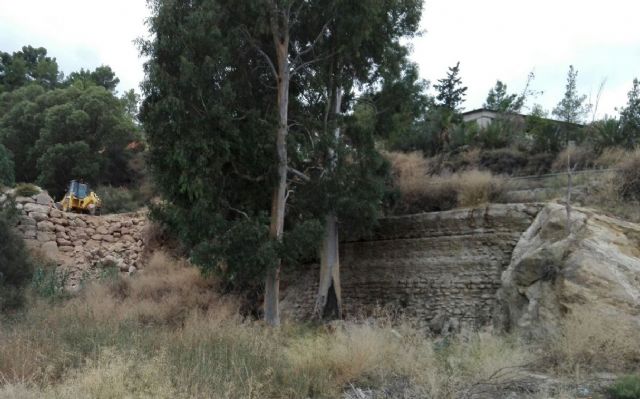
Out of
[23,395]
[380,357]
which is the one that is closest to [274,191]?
[380,357]

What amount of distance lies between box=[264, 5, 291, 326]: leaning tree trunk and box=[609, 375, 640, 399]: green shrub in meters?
7.61

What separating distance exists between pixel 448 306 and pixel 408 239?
7.65ft

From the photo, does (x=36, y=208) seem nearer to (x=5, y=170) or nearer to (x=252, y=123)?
(x=5, y=170)

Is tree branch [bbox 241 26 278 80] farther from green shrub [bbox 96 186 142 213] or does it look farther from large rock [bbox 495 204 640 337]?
green shrub [bbox 96 186 142 213]

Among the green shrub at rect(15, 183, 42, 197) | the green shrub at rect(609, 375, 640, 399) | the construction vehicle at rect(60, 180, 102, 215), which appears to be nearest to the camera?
the green shrub at rect(609, 375, 640, 399)

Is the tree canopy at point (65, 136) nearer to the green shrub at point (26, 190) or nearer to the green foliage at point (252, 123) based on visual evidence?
the green shrub at point (26, 190)

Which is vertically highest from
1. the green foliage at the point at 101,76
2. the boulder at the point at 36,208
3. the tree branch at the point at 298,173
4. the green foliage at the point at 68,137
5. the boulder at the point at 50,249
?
the green foliage at the point at 101,76

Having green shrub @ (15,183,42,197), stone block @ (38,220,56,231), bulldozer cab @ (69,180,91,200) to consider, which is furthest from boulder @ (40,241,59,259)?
bulldozer cab @ (69,180,91,200)

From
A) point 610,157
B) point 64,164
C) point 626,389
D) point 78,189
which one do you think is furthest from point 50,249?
point 626,389

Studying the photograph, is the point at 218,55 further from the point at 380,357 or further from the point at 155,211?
the point at 380,357

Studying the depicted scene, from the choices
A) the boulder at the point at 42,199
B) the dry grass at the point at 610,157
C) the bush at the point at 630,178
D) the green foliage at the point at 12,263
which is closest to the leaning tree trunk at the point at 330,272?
the bush at the point at 630,178

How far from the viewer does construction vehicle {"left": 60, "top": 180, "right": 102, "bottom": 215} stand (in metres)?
28.0

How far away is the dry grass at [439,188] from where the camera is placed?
51.6ft

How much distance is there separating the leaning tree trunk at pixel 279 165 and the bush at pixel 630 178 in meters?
7.91
